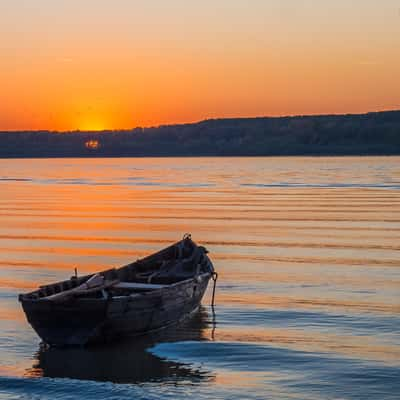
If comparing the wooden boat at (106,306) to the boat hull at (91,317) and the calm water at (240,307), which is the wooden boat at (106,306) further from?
the calm water at (240,307)

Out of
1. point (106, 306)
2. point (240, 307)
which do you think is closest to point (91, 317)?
point (106, 306)

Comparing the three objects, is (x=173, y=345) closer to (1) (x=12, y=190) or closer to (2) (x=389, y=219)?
(2) (x=389, y=219)

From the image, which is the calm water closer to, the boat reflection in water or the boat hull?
the boat reflection in water

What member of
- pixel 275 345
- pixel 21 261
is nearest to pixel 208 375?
pixel 275 345

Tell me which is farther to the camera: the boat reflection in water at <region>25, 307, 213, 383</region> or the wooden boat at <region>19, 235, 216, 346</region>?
the wooden boat at <region>19, 235, 216, 346</region>

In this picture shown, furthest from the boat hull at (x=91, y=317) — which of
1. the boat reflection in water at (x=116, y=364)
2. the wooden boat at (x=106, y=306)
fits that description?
the boat reflection in water at (x=116, y=364)

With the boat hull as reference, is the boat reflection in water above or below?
below

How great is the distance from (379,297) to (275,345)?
214 inches

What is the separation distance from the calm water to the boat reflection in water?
3 cm

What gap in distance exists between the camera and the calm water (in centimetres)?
1432

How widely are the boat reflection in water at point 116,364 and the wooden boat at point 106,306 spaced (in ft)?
0.68

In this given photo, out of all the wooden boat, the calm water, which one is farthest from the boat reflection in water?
the wooden boat

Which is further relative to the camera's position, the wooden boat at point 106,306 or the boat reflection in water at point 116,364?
the wooden boat at point 106,306

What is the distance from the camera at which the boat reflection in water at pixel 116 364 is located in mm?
14891
